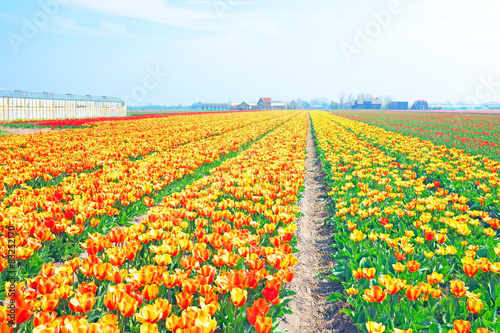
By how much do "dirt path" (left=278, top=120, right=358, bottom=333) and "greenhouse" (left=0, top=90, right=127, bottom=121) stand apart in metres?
35.7

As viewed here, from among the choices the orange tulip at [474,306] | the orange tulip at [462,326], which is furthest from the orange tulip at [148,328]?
the orange tulip at [474,306]

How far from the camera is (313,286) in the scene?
162 inches

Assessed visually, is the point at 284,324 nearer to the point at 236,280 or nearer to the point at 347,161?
the point at 236,280

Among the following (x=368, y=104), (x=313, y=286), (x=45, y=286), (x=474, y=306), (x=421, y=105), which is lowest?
(x=313, y=286)

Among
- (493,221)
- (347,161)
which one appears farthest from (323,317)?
(347,161)

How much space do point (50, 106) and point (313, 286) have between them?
43398mm

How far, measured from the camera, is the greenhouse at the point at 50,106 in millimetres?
32750

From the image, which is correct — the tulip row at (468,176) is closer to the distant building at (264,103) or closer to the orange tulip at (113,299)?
the orange tulip at (113,299)

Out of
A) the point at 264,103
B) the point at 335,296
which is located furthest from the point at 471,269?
the point at 264,103

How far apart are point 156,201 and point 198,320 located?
4968mm

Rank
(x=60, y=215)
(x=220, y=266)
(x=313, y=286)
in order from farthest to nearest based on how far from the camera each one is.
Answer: (x=60, y=215), (x=313, y=286), (x=220, y=266)

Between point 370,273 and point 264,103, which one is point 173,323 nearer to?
point 370,273

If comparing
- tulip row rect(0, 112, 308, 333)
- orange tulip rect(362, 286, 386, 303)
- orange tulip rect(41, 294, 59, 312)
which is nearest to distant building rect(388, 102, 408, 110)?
tulip row rect(0, 112, 308, 333)

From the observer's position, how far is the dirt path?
133 inches
